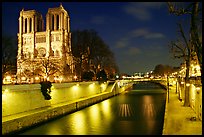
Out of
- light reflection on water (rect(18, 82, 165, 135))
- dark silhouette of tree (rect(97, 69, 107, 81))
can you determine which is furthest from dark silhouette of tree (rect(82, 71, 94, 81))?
light reflection on water (rect(18, 82, 165, 135))

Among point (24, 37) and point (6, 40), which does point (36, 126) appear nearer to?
point (6, 40)

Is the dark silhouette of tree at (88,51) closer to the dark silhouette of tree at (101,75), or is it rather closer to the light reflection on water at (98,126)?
the dark silhouette of tree at (101,75)

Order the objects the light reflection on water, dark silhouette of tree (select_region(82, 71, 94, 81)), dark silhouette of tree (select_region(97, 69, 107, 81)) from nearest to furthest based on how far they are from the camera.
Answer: the light reflection on water, dark silhouette of tree (select_region(82, 71, 94, 81)), dark silhouette of tree (select_region(97, 69, 107, 81))

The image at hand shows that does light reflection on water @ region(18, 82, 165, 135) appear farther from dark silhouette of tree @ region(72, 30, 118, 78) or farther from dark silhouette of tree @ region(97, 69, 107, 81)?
dark silhouette of tree @ region(97, 69, 107, 81)

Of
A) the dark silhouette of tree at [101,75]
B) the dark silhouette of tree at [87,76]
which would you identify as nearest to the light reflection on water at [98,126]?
the dark silhouette of tree at [87,76]

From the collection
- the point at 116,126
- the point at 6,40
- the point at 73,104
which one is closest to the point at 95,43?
the point at 6,40

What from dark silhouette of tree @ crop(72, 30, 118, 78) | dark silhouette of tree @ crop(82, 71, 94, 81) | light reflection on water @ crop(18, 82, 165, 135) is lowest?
light reflection on water @ crop(18, 82, 165, 135)

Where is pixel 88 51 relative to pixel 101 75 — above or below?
Result: above

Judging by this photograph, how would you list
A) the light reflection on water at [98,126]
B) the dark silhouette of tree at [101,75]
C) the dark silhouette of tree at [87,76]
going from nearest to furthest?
the light reflection on water at [98,126]
the dark silhouette of tree at [87,76]
the dark silhouette of tree at [101,75]

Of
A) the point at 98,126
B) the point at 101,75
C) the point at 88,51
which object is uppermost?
the point at 88,51

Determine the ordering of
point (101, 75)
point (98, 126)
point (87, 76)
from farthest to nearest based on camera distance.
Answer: point (101, 75), point (87, 76), point (98, 126)

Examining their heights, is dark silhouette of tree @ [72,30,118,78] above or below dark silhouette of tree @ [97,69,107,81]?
above

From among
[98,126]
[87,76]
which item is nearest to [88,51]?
[87,76]

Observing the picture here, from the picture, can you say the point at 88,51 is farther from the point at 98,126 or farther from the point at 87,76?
the point at 98,126
